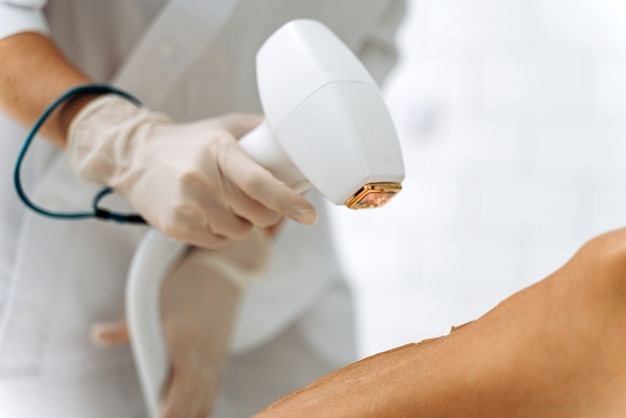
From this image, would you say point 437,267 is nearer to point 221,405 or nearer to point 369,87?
point 221,405

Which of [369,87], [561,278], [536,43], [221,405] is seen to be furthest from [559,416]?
[536,43]

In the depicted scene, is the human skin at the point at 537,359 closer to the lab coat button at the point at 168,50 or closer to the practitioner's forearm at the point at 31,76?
the practitioner's forearm at the point at 31,76

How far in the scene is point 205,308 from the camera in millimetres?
905

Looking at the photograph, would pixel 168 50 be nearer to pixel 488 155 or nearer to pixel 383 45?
pixel 383 45

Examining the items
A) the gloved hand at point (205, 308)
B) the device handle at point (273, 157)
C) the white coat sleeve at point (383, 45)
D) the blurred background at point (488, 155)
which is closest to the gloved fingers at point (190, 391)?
the gloved hand at point (205, 308)

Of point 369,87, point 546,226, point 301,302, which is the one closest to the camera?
point 369,87

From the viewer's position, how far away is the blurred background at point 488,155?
2.63ft

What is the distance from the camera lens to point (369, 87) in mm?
520

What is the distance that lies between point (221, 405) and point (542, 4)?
2.33 feet

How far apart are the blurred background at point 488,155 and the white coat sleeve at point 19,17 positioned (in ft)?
1.32

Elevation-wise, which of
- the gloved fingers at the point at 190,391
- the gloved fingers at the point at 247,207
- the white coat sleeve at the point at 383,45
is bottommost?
the gloved fingers at the point at 190,391

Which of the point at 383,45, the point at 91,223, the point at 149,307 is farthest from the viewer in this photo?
the point at 383,45

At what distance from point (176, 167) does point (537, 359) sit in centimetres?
38

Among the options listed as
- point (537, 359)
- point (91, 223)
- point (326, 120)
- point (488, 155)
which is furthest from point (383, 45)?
point (537, 359)
